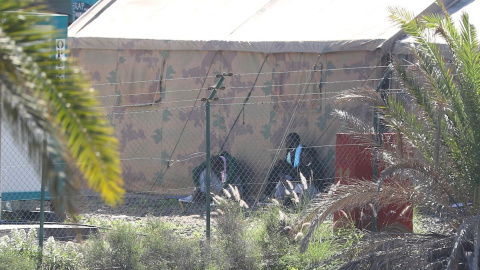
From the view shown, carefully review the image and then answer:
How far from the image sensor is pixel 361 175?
739 cm

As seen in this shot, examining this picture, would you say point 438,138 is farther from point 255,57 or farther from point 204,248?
point 255,57

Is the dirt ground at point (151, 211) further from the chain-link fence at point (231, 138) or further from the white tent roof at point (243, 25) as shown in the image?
the white tent roof at point (243, 25)

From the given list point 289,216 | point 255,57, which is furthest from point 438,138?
point 255,57

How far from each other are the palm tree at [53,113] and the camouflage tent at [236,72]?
25.8ft

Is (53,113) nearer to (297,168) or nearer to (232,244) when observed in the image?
(232,244)

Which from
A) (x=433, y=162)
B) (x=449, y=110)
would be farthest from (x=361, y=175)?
(x=449, y=110)

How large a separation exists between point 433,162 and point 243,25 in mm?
6678

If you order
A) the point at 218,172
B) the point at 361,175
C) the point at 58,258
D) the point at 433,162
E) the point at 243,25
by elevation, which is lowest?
the point at 58,258

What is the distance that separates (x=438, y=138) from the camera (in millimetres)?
5785

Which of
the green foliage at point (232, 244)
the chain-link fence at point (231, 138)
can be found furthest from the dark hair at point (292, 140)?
the green foliage at point (232, 244)

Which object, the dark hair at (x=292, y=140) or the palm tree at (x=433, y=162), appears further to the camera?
the dark hair at (x=292, y=140)

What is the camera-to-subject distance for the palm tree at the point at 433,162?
593cm

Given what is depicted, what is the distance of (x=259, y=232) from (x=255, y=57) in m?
5.13

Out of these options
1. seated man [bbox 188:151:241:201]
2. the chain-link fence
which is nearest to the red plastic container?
the chain-link fence
